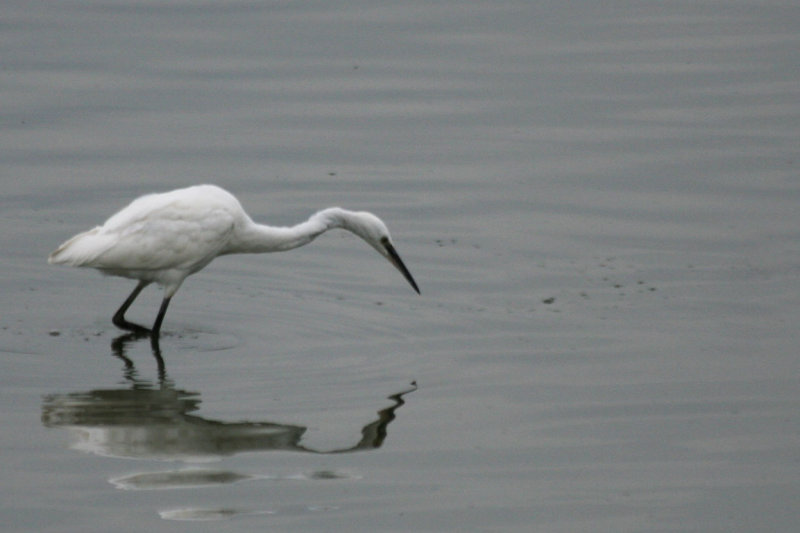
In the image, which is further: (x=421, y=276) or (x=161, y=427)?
(x=421, y=276)

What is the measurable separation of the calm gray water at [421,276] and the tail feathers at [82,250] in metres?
0.55

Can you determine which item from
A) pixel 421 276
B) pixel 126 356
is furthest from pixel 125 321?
pixel 421 276

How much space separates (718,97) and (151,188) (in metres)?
6.52

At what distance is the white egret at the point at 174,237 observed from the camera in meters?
11.5

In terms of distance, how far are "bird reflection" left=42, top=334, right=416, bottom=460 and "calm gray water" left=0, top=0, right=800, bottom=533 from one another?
25 mm

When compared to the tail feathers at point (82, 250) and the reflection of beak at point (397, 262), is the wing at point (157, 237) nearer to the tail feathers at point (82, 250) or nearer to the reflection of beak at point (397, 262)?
the tail feathers at point (82, 250)

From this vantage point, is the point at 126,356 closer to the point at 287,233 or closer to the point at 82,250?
the point at 82,250

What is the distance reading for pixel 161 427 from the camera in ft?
32.1

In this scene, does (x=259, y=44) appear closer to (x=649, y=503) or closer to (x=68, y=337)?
(x=68, y=337)

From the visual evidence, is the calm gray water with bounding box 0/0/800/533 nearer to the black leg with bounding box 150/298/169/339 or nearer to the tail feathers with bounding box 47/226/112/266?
the black leg with bounding box 150/298/169/339

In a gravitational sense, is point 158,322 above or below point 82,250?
below

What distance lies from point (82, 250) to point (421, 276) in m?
2.89

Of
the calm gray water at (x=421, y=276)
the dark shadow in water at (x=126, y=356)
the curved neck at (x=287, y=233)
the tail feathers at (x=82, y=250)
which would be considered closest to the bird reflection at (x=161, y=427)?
the calm gray water at (x=421, y=276)

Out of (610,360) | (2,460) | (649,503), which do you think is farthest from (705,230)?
(2,460)
